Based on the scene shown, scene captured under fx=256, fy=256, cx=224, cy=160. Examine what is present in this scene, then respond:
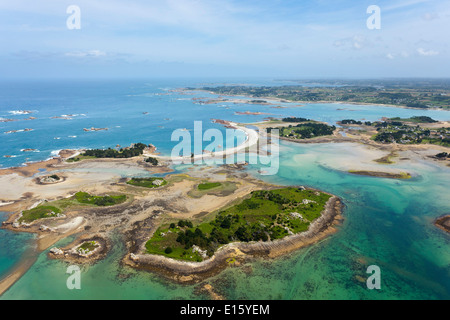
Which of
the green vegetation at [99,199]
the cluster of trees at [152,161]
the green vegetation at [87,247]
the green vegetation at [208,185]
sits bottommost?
the green vegetation at [87,247]

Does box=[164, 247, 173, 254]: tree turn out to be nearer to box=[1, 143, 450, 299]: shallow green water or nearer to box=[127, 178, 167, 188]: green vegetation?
box=[1, 143, 450, 299]: shallow green water

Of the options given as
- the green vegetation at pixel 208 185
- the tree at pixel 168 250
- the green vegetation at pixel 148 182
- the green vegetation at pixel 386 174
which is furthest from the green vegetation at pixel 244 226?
the green vegetation at pixel 386 174

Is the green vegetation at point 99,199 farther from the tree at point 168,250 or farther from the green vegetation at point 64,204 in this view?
the tree at point 168,250

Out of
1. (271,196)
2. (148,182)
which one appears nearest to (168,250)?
(271,196)

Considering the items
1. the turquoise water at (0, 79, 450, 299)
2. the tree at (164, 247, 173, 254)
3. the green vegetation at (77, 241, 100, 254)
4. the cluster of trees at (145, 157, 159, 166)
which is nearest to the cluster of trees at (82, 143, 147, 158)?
the cluster of trees at (145, 157, 159, 166)
